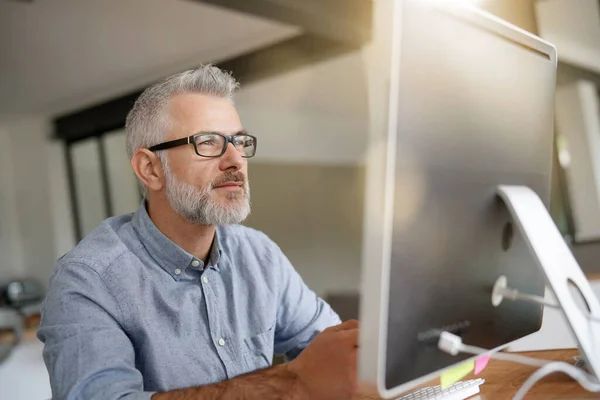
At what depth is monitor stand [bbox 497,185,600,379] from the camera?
693 mm

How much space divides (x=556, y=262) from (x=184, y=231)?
0.82 meters

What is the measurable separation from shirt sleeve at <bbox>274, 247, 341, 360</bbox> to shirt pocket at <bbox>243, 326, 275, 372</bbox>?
0.29ft

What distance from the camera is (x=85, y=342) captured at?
0.90 meters

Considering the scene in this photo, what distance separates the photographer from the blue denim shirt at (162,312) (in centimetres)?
90

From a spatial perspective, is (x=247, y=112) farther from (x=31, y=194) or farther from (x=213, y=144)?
(x=213, y=144)

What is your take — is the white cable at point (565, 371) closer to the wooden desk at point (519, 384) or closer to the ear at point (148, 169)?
the wooden desk at point (519, 384)

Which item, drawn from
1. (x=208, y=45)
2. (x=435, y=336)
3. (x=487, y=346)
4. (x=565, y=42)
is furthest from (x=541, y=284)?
(x=208, y=45)

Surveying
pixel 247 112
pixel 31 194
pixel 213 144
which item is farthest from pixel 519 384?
pixel 31 194

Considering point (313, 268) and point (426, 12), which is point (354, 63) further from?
point (426, 12)

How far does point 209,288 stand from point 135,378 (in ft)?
1.13

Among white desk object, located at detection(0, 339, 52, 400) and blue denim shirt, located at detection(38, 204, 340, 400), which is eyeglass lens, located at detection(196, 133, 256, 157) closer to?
blue denim shirt, located at detection(38, 204, 340, 400)

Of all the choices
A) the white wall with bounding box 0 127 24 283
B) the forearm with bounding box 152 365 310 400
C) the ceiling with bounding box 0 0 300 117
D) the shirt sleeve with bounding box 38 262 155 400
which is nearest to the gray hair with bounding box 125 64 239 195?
the shirt sleeve with bounding box 38 262 155 400

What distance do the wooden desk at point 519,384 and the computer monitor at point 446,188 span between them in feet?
0.60

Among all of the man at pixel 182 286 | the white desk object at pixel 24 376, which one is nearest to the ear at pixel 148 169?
the man at pixel 182 286
